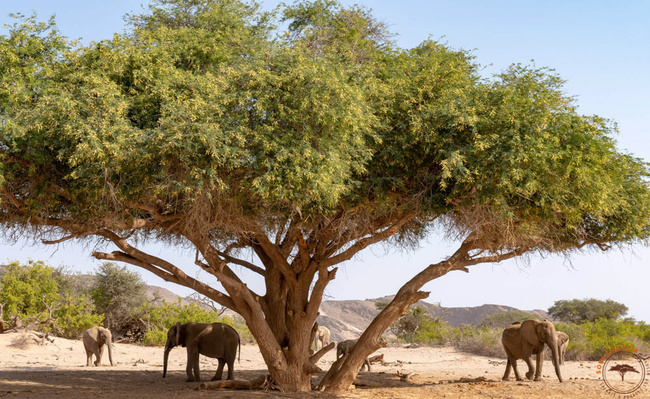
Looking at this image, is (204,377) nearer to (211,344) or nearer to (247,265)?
(211,344)

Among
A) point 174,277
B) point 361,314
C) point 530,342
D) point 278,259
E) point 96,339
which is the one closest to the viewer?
point 174,277

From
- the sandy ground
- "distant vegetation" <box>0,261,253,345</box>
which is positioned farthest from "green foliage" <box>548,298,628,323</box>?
"distant vegetation" <box>0,261,253,345</box>

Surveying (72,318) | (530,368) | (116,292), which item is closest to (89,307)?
(72,318)

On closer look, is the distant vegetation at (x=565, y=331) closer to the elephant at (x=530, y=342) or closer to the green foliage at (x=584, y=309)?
the green foliage at (x=584, y=309)

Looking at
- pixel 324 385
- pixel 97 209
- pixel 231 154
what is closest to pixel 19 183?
pixel 97 209

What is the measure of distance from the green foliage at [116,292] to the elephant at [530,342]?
21.9 metres

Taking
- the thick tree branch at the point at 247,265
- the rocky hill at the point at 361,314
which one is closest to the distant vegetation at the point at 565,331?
the thick tree branch at the point at 247,265

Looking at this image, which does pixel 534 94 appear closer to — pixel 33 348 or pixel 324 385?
pixel 324 385

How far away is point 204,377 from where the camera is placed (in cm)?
1706

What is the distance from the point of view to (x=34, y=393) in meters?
12.1

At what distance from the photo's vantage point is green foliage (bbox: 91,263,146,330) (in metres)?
32.6

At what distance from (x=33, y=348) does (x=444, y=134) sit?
19.3m

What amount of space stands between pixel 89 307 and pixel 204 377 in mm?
13767

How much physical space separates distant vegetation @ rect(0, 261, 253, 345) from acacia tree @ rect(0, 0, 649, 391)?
45.9ft
